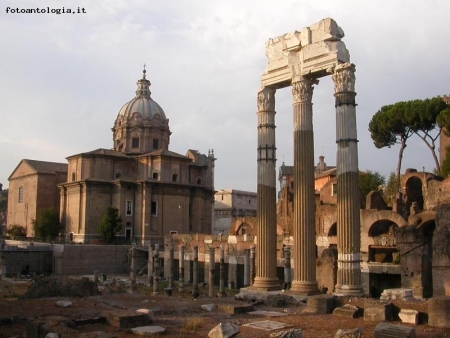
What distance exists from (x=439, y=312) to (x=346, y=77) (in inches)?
257

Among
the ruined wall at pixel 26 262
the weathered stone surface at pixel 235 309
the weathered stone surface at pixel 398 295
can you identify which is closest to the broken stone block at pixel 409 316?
the weathered stone surface at pixel 398 295

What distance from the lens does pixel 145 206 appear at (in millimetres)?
39656

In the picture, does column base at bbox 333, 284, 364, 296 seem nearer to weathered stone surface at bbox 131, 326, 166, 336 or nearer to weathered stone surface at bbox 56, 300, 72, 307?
weathered stone surface at bbox 131, 326, 166, 336

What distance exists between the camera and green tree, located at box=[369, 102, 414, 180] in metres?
35.3

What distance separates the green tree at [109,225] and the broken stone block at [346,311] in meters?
29.2

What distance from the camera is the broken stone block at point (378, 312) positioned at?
9836mm

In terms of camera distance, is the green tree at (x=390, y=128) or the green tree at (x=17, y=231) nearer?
the green tree at (x=390, y=128)

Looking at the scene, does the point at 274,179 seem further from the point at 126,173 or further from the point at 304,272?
the point at 126,173

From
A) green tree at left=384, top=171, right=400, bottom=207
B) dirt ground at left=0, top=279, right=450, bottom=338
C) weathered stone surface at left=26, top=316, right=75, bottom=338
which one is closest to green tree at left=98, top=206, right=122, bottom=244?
green tree at left=384, top=171, right=400, bottom=207

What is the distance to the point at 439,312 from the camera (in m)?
9.12

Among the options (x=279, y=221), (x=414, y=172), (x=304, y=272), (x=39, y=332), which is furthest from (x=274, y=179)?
(x=279, y=221)

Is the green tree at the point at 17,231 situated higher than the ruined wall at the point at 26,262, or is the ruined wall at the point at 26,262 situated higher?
the green tree at the point at 17,231

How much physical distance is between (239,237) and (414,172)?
1026 cm

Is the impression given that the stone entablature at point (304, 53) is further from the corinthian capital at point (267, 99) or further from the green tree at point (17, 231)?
Answer: the green tree at point (17, 231)
